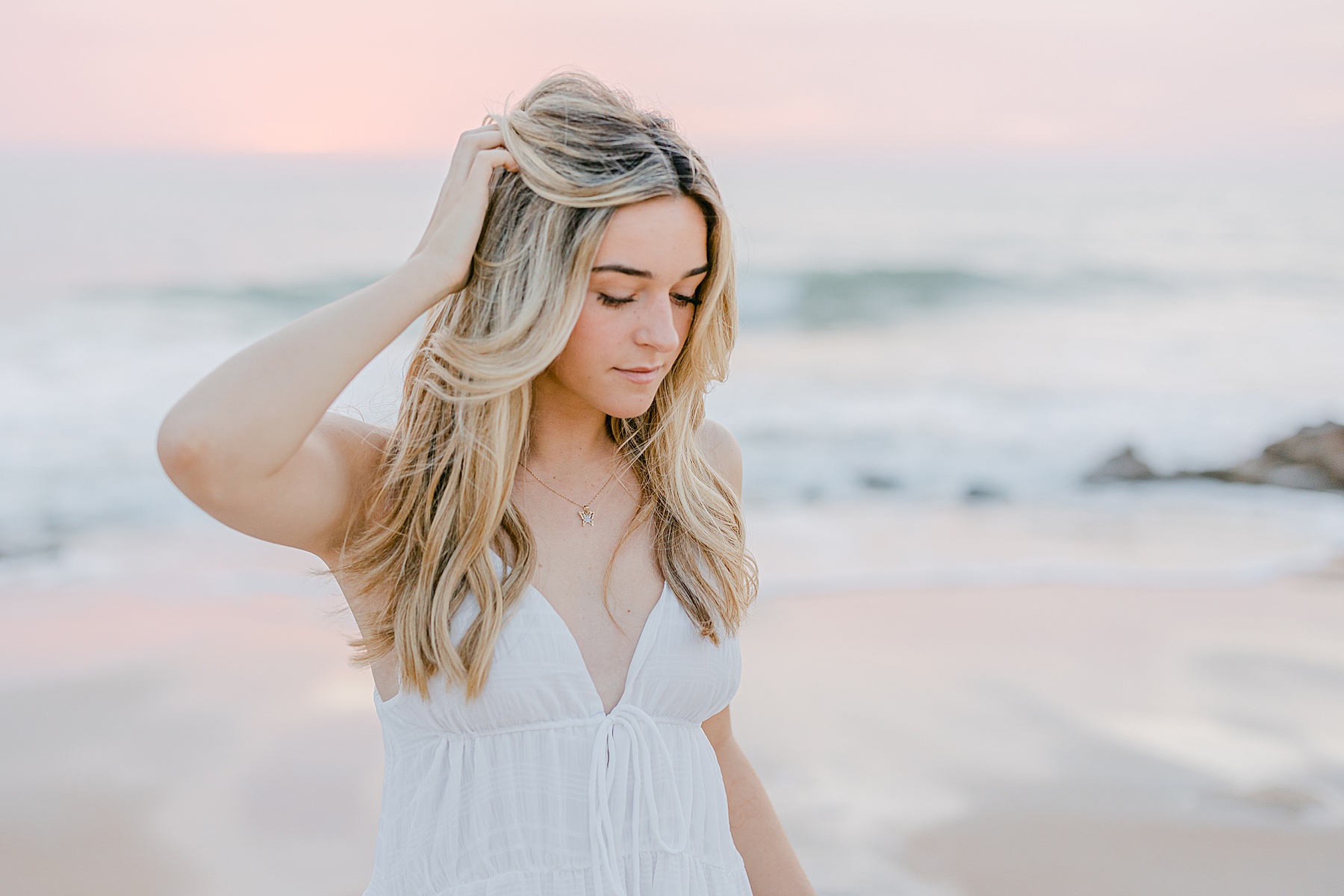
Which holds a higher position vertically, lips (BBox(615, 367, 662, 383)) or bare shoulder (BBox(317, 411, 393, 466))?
lips (BBox(615, 367, 662, 383))

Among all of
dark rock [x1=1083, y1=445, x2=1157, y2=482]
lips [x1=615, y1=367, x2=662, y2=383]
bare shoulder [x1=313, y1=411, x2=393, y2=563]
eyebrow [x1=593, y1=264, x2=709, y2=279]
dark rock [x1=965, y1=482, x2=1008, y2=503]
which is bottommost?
dark rock [x1=965, y1=482, x2=1008, y2=503]

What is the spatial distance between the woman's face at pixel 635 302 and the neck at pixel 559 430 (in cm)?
18

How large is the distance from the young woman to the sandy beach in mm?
2054

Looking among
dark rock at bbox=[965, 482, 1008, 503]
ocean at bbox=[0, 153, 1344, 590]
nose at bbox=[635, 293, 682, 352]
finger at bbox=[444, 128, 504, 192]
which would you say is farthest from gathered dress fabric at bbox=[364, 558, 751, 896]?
dark rock at bbox=[965, 482, 1008, 503]

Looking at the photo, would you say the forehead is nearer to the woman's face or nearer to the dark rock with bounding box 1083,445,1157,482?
the woman's face

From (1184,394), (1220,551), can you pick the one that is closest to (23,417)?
(1220,551)

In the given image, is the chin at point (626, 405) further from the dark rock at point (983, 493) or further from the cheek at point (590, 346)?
the dark rock at point (983, 493)

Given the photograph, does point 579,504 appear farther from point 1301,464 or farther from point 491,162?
point 1301,464

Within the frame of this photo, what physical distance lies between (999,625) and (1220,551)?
2232 millimetres

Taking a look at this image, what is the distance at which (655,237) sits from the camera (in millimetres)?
2020

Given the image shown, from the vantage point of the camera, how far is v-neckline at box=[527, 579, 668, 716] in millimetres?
2043

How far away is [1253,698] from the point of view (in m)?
5.11

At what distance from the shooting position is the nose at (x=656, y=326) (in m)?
2.05

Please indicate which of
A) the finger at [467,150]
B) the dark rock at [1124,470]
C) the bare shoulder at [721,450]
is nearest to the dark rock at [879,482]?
the dark rock at [1124,470]
